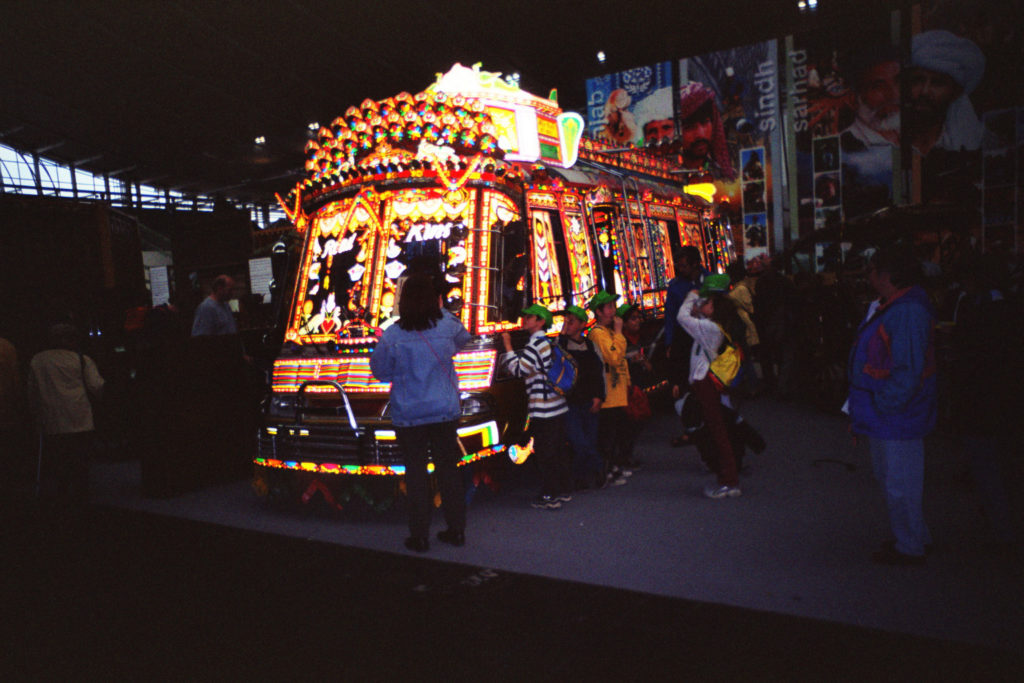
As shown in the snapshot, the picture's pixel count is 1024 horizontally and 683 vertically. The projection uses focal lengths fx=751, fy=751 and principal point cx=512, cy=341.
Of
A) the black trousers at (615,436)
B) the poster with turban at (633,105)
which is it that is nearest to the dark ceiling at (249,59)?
the poster with turban at (633,105)

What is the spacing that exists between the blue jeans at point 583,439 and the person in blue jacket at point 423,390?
1.56 metres

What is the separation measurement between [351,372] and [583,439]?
220cm

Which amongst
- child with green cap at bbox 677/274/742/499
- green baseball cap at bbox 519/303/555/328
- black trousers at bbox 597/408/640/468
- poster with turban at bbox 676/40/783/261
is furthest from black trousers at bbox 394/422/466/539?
poster with turban at bbox 676/40/783/261

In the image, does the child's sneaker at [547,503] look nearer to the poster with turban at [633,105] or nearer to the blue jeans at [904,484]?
the blue jeans at [904,484]

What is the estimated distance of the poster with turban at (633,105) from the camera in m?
21.0

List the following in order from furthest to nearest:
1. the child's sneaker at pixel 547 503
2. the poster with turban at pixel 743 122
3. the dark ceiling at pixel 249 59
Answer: the poster with turban at pixel 743 122, the dark ceiling at pixel 249 59, the child's sneaker at pixel 547 503

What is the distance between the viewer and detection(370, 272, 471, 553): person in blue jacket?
5430mm

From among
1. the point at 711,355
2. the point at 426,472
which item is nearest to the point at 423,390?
the point at 426,472

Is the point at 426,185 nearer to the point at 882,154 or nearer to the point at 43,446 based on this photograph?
the point at 43,446

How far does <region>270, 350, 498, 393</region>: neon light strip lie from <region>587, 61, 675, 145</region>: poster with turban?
15681 millimetres

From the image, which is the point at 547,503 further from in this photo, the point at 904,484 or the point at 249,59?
the point at 249,59

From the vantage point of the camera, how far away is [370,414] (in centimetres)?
610

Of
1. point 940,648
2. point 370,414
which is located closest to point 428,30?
point 370,414

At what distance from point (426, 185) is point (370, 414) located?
2196 mm
